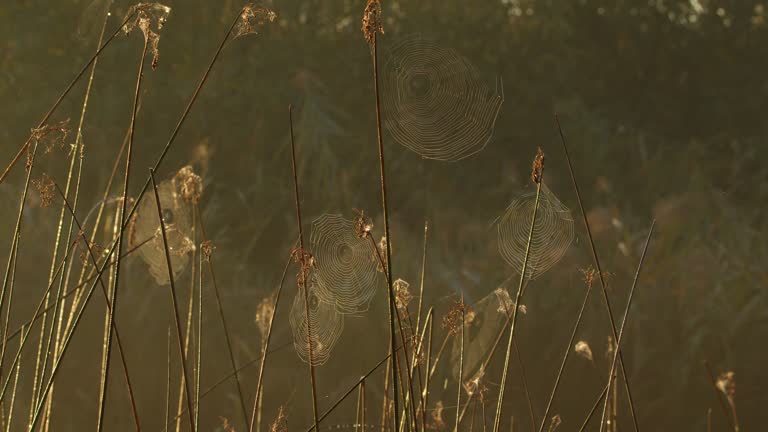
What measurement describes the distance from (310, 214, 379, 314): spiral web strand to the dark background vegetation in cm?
191

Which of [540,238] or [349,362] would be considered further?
[349,362]

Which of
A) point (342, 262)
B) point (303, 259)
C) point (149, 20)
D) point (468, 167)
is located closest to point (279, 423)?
point (303, 259)

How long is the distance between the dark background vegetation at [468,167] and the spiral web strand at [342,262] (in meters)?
1.91

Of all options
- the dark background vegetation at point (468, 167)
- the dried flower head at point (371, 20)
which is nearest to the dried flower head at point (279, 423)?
the dried flower head at point (371, 20)

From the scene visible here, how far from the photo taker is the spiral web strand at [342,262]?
4.86ft

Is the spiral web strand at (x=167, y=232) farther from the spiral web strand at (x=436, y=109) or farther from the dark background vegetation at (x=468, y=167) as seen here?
the dark background vegetation at (x=468, y=167)

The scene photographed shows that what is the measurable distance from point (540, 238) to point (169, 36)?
238cm

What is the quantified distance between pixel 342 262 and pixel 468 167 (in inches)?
84.2

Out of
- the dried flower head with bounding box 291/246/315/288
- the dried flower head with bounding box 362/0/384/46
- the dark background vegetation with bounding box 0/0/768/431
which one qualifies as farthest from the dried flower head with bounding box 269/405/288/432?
the dark background vegetation with bounding box 0/0/768/431

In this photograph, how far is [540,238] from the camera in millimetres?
1713

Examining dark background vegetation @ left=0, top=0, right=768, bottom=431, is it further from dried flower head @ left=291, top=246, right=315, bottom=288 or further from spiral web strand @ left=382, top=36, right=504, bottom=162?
dried flower head @ left=291, top=246, right=315, bottom=288

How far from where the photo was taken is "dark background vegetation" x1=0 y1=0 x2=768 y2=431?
11.6ft

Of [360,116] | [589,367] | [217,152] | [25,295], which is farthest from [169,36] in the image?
[589,367]

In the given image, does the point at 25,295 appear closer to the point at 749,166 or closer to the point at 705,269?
the point at 705,269
